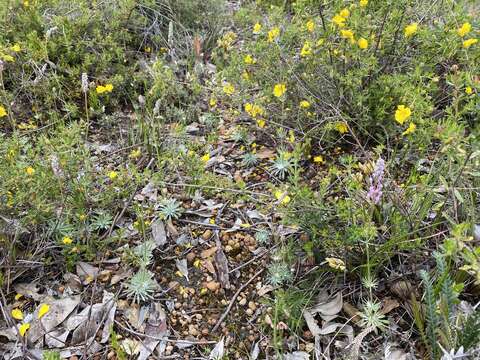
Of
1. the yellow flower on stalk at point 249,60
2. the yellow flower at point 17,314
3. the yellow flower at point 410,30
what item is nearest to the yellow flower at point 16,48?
the yellow flower on stalk at point 249,60

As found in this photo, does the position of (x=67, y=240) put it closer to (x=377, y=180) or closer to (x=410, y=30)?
(x=377, y=180)

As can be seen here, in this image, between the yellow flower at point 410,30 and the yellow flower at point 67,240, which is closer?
the yellow flower at point 67,240

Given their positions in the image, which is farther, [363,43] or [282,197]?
[363,43]

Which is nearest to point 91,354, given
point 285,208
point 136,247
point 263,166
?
point 136,247

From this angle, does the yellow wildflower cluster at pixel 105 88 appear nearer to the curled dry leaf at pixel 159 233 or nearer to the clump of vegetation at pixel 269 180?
the clump of vegetation at pixel 269 180

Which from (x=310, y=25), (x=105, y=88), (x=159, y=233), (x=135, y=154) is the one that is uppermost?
(x=310, y=25)

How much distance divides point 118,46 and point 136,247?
6.52 ft

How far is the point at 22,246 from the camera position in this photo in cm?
215

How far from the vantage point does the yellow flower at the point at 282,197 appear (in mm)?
1832

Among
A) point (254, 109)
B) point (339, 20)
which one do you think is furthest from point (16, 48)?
point (339, 20)

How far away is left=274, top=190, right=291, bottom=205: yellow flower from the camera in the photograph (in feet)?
6.01

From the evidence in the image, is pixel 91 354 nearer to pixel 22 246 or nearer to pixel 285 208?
pixel 22 246

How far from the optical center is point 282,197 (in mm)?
1838

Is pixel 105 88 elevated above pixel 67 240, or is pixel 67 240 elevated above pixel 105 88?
pixel 105 88
